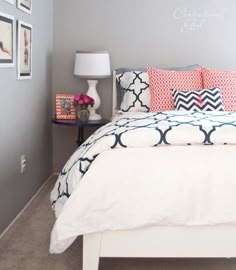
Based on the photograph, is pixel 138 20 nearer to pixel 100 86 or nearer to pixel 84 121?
pixel 100 86

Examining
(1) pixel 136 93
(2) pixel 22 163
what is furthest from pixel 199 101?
(2) pixel 22 163

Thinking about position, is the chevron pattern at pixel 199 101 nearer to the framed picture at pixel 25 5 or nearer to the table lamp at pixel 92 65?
the table lamp at pixel 92 65

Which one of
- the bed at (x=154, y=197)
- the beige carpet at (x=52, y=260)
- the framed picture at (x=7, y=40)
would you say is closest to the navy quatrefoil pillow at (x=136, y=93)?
the framed picture at (x=7, y=40)

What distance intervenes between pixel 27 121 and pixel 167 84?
1.11m

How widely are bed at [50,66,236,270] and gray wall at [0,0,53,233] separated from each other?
792 millimetres

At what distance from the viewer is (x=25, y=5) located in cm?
274

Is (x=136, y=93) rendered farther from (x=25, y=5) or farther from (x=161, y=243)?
(x=161, y=243)

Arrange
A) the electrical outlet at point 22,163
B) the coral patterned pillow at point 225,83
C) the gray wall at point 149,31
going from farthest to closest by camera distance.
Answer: the gray wall at point 149,31
the coral patterned pillow at point 225,83
the electrical outlet at point 22,163

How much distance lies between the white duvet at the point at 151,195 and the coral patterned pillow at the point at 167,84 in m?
1.34

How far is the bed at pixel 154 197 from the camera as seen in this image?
1762 millimetres

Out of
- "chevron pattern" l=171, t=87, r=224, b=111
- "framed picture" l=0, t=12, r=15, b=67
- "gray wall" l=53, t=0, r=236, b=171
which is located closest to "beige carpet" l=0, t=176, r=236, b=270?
"framed picture" l=0, t=12, r=15, b=67

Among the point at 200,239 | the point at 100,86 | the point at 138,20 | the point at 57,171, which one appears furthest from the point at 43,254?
the point at 138,20

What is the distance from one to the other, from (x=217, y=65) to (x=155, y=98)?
0.89 m

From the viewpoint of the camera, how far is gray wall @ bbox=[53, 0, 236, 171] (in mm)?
3609
